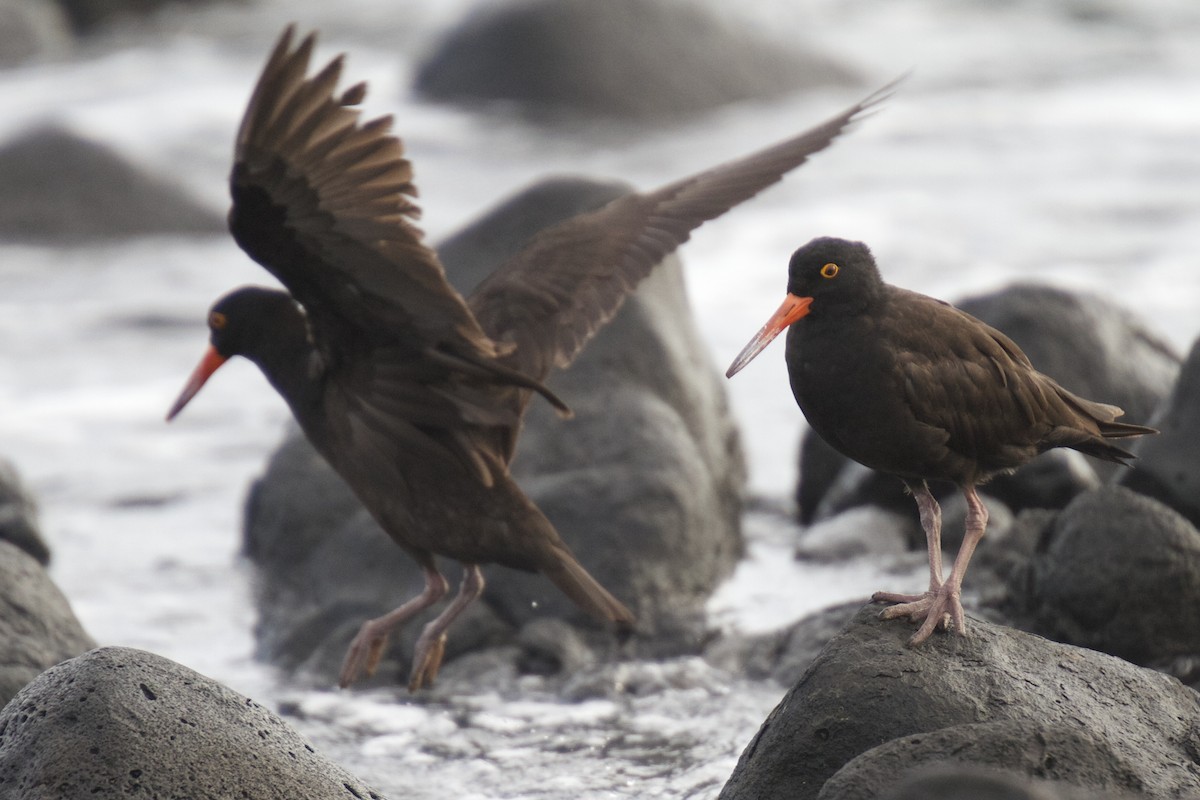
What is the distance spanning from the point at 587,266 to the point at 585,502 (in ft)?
4.39

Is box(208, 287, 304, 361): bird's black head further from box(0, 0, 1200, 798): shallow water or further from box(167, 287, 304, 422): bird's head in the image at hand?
box(0, 0, 1200, 798): shallow water

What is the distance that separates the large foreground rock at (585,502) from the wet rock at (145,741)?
190cm

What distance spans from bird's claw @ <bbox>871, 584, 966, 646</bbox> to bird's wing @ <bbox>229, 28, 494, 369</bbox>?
1448 mm

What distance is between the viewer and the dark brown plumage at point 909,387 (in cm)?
399

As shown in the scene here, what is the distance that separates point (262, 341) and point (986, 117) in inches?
448

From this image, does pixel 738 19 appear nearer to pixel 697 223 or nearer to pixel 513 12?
pixel 513 12

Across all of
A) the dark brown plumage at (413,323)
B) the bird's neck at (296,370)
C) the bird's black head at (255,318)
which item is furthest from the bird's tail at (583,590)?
the bird's black head at (255,318)

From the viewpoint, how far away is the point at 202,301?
1082 centimetres

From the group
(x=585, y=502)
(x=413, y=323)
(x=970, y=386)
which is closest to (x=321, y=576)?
(x=585, y=502)

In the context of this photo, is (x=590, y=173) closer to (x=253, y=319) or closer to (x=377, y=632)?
(x=253, y=319)

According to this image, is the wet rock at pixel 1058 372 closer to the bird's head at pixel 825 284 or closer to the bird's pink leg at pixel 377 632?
the bird's pink leg at pixel 377 632

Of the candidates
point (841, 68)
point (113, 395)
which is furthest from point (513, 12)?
point (113, 395)

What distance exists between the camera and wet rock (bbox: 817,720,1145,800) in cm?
328

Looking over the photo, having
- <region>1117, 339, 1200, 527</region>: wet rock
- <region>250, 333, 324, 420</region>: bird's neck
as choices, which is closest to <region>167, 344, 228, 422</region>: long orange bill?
<region>250, 333, 324, 420</region>: bird's neck
